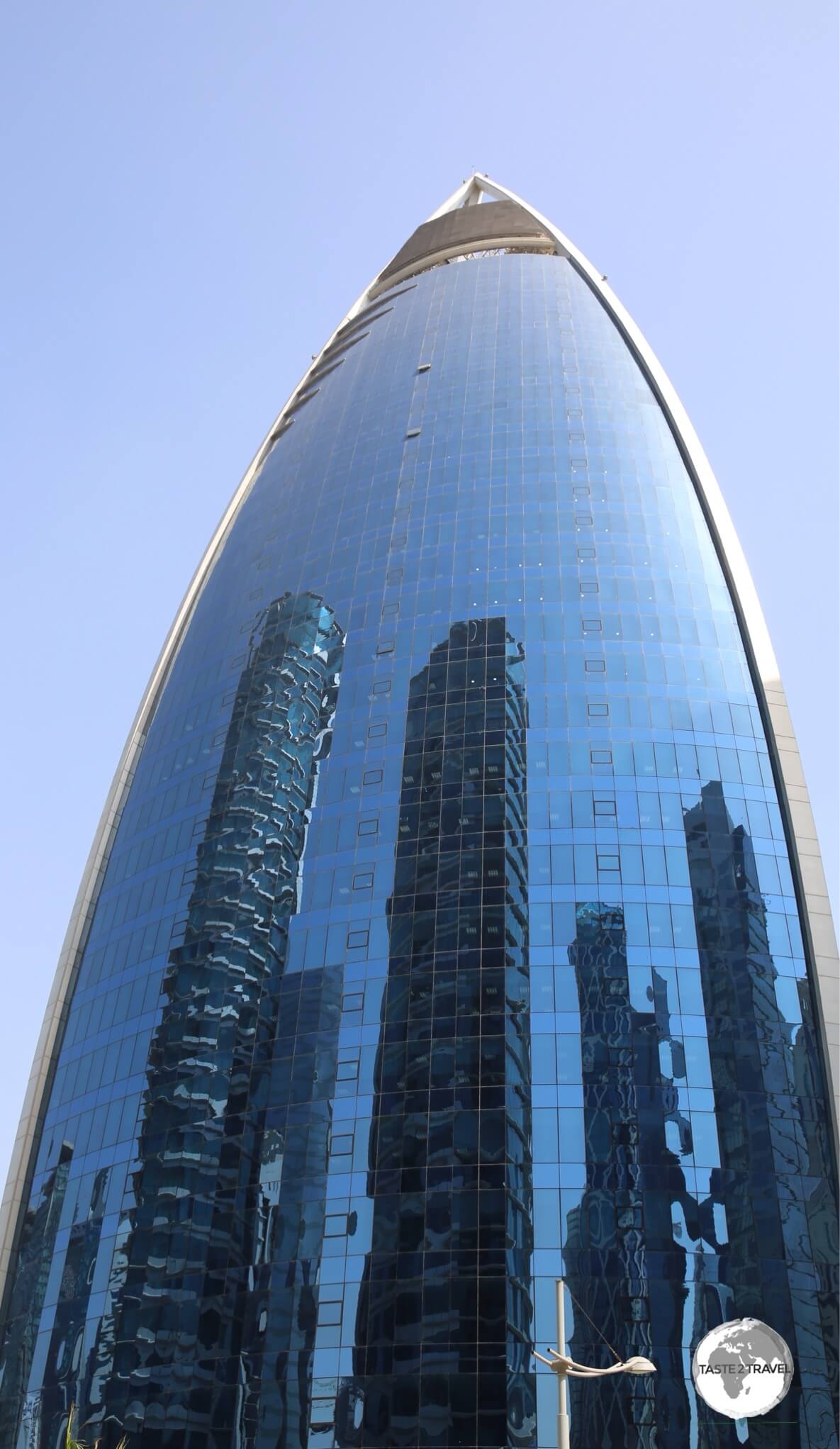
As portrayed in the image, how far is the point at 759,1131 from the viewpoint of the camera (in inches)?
2184

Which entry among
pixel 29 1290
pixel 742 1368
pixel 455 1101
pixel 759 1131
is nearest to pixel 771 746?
pixel 759 1131

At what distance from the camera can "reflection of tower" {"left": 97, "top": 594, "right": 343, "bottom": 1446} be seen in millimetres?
57625

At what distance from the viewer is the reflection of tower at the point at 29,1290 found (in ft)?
208

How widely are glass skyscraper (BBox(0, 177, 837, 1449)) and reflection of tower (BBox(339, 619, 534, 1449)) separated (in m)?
0.16

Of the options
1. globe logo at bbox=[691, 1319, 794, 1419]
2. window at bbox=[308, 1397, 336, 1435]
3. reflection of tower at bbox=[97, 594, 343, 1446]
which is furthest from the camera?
reflection of tower at bbox=[97, 594, 343, 1446]

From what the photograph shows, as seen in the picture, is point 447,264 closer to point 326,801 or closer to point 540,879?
point 326,801

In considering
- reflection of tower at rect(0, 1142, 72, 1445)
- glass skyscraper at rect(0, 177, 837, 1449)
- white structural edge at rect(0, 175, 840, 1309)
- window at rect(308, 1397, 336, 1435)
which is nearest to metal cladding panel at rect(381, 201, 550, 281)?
white structural edge at rect(0, 175, 840, 1309)

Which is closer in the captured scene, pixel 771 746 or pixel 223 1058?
pixel 223 1058

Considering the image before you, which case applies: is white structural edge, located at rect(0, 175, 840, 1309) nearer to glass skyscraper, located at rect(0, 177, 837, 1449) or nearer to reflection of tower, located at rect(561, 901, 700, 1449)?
glass skyscraper, located at rect(0, 177, 837, 1449)

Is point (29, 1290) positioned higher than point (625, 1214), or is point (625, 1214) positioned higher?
point (625, 1214)

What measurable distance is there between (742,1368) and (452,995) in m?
20.0

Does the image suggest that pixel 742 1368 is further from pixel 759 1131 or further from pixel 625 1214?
pixel 759 1131

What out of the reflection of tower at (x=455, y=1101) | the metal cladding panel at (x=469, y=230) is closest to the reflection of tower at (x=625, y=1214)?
the reflection of tower at (x=455, y=1101)

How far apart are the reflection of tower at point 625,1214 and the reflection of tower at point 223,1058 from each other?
15.2 meters
